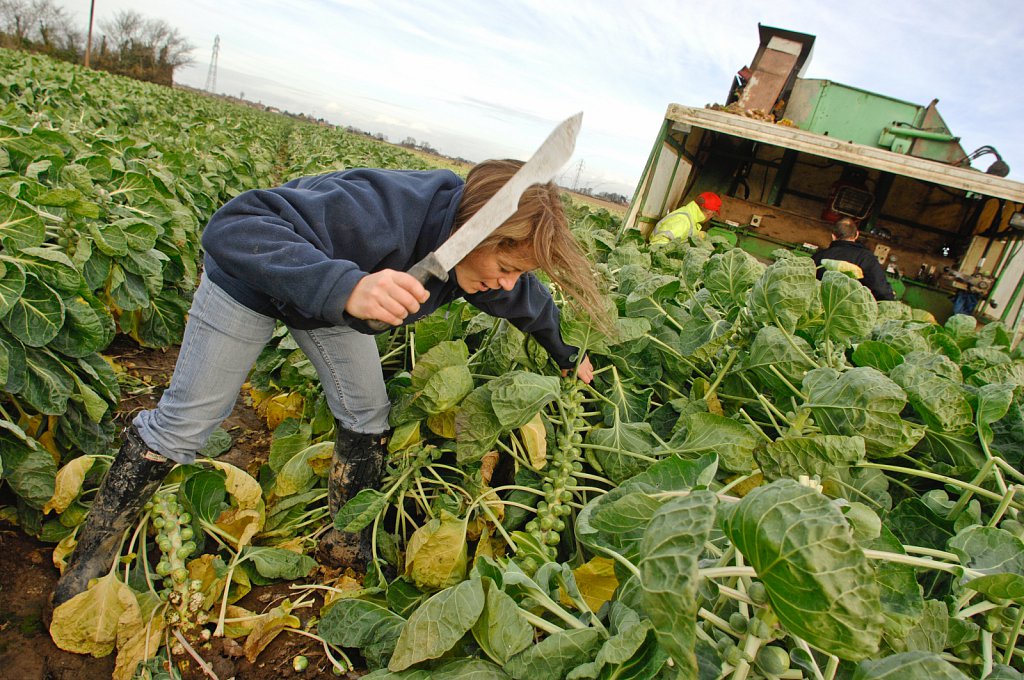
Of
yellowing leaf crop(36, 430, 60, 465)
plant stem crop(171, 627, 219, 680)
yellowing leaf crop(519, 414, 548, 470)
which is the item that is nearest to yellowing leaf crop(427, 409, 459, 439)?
yellowing leaf crop(519, 414, 548, 470)

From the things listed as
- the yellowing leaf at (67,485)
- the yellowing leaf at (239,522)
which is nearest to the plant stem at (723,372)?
the yellowing leaf at (239,522)

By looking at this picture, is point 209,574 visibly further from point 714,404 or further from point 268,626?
point 714,404

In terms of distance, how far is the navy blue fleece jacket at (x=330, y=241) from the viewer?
4.62 ft

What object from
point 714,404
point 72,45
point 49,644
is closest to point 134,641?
point 49,644

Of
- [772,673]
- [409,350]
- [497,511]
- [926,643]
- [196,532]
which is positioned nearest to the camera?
[772,673]

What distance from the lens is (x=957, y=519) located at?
57.4 inches

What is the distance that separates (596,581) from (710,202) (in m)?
5.78

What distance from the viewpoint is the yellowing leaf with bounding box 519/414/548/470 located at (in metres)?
1.92

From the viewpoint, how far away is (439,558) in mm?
1747

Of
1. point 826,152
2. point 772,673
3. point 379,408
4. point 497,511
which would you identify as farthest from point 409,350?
point 826,152

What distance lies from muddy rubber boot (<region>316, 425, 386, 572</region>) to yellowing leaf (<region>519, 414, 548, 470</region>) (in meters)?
0.56

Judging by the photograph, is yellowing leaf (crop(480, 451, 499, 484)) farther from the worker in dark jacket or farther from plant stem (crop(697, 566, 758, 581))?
plant stem (crop(697, 566, 758, 581))

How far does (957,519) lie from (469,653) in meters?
1.23

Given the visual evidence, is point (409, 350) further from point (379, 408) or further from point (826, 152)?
point (826, 152)
